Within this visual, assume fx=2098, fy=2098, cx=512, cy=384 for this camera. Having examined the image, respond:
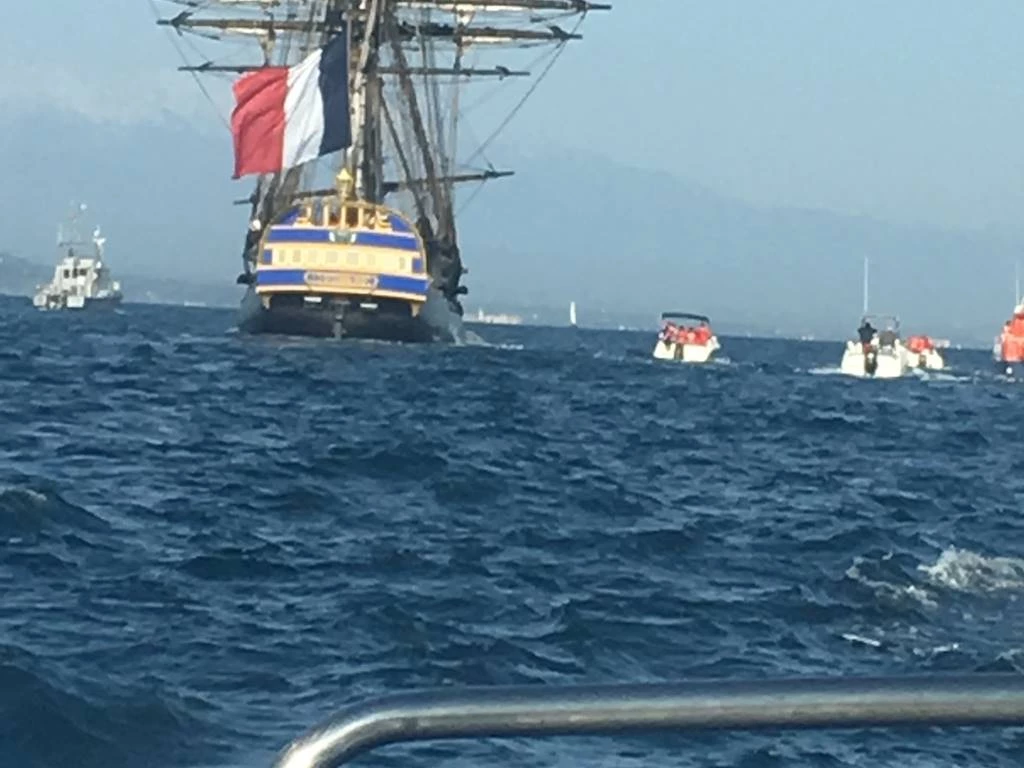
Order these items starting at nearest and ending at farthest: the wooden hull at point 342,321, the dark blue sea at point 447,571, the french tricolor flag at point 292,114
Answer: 1. the dark blue sea at point 447,571
2. the french tricolor flag at point 292,114
3. the wooden hull at point 342,321

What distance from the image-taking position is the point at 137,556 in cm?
1299

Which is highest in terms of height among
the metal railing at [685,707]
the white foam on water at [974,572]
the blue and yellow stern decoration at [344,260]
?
the blue and yellow stern decoration at [344,260]

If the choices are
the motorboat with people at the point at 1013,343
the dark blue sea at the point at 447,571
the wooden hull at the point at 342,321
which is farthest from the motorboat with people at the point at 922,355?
the dark blue sea at the point at 447,571

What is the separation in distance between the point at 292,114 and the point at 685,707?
5199cm

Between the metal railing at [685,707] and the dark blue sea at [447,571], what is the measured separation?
7.65 ft

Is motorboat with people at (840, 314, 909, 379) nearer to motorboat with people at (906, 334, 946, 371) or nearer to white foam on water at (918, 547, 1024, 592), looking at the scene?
motorboat with people at (906, 334, 946, 371)

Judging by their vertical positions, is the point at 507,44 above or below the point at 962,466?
above

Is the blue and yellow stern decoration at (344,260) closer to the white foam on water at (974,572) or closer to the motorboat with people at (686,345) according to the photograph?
the motorboat with people at (686,345)

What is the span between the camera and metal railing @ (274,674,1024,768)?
246cm

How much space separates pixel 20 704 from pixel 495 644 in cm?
297

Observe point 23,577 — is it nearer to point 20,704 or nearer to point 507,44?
point 20,704

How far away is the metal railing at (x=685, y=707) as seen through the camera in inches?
96.9

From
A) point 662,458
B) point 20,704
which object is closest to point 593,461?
point 662,458

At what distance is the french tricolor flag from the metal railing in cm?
5117
